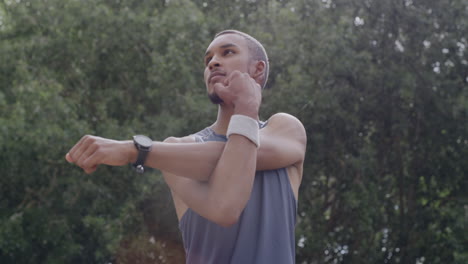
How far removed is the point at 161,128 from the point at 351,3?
3917 millimetres

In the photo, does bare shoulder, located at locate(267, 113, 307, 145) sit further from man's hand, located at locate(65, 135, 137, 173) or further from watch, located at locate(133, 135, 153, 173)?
man's hand, located at locate(65, 135, 137, 173)

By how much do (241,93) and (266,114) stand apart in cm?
795

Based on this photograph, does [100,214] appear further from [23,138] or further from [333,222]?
[333,222]

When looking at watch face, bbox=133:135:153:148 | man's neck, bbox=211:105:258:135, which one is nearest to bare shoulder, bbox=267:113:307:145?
man's neck, bbox=211:105:258:135

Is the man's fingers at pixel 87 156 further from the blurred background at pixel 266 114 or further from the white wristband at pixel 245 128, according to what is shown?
the blurred background at pixel 266 114

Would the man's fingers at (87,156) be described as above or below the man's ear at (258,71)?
A: above

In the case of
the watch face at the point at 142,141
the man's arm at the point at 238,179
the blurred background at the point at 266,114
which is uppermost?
the watch face at the point at 142,141

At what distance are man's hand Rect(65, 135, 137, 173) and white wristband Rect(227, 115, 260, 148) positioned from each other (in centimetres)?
41

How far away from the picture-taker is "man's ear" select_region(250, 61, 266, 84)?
3.19m

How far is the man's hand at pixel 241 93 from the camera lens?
277 centimetres

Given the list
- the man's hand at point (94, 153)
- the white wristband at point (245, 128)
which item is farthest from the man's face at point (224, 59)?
the man's hand at point (94, 153)

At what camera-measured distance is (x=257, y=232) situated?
9.39 ft

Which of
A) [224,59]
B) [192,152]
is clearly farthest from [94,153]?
[224,59]

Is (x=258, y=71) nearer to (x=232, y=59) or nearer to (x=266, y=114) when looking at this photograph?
(x=232, y=59)
